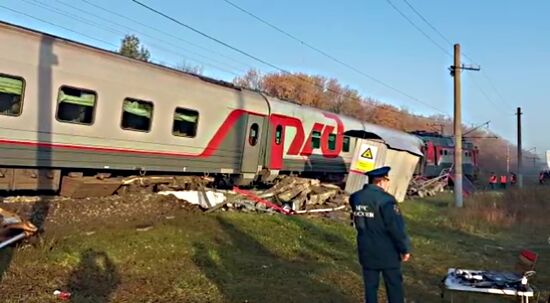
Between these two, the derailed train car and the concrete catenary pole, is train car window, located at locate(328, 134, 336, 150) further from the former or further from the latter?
the concrete catenary pole

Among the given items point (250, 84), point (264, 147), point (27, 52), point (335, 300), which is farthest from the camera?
point (250, 84)

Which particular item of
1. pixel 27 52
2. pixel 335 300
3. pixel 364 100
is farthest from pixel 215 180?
pixel 364 100

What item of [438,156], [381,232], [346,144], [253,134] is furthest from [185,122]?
[438,156]

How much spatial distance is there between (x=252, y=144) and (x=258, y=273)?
8366 mm

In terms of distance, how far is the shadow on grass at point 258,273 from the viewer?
23.4ft

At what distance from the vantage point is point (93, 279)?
729 centimetres

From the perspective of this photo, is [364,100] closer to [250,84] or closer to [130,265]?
[250,84]

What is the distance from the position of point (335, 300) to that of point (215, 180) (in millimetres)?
9131

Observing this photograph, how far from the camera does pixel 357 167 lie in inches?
702

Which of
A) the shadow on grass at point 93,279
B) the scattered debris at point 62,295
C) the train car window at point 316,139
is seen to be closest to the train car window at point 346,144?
the train car window at point 316,139

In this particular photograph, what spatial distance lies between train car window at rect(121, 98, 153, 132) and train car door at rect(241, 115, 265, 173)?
Answer: 388cm

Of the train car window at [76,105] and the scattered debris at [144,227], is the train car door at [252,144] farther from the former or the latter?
the scattered debris at [144,227]

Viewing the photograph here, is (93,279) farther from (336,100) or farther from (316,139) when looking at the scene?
(336,100)

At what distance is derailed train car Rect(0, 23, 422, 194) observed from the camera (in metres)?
10.2
